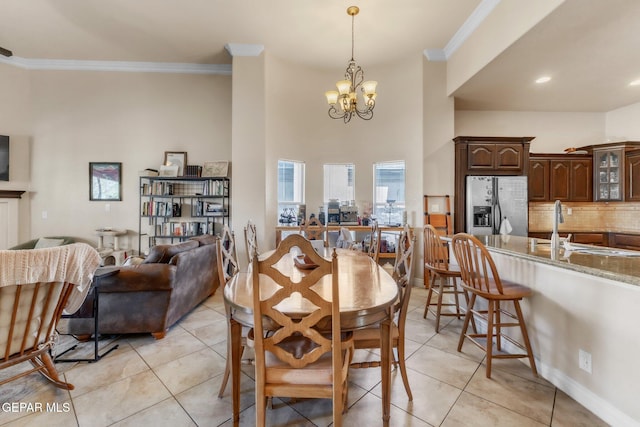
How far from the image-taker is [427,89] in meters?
4.23

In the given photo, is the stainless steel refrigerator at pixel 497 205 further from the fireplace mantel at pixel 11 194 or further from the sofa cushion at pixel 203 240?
the fireplace mantel at pixel 11 194

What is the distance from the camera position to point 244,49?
4.11m

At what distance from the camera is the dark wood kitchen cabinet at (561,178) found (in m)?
4.65

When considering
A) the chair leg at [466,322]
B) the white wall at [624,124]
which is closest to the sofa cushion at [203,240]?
the chair leg at [466,322]

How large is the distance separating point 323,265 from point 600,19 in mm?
3589

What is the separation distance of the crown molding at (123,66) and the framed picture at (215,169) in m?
1.62

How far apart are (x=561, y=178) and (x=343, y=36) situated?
440 cm

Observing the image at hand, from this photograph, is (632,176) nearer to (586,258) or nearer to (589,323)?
(586,258)

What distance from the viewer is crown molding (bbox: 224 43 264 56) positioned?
407cm

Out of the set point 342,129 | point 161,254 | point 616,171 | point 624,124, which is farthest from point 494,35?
point 161,254

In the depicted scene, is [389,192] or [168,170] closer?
[168,170]

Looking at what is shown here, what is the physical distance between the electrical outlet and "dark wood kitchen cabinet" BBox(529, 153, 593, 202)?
3.75 m

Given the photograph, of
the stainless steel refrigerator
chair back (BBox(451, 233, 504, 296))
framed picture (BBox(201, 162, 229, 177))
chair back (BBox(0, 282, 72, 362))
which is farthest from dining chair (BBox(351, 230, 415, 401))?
framed picture (BBox(201, 162, 229, 177))

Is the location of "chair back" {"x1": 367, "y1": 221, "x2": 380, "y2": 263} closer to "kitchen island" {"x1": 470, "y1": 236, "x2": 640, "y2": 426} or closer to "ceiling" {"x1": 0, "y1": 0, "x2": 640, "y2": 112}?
"kitchen island" {"x1": 470, "y1": 236, "x2": 640, "y2": 426}
